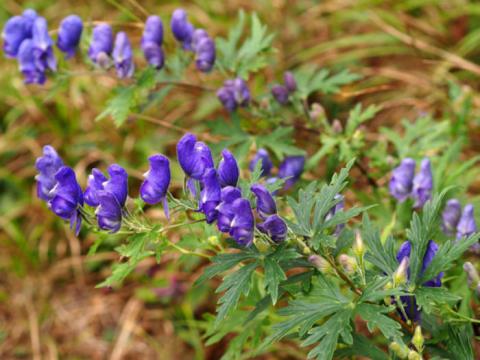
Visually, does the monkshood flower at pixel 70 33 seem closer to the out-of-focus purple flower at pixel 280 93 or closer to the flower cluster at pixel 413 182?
the out-of-focus purple flower at pixel 280 93

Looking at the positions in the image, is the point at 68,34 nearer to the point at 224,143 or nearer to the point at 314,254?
the point at 224,143

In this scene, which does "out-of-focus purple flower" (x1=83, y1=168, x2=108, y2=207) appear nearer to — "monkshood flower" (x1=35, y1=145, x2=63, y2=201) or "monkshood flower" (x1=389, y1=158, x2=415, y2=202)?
"monkshood flower" (x1=35, y1=145, x2=63, y2=201)

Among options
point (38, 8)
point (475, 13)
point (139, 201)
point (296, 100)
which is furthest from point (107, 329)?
point (475, 13)

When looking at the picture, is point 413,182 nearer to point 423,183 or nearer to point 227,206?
point 423,183

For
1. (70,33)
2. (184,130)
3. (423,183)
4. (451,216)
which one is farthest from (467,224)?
(70,33)

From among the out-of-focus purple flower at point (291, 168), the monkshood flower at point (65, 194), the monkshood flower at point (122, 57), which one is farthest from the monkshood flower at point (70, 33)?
the monkshood flower at point (65, 194)

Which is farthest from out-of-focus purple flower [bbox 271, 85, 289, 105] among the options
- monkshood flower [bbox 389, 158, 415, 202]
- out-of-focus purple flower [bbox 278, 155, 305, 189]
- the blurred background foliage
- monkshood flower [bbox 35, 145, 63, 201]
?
monkshood flower [bbox 35, 145, 63, 201]
